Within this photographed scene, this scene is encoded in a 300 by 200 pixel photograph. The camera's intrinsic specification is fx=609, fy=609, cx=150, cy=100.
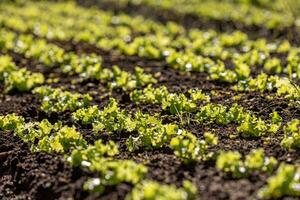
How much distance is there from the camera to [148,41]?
8883 millimetres

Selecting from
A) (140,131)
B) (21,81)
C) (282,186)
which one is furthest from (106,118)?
(282,186)

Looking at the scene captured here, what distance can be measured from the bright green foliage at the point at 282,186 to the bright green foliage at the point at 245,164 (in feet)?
0.95

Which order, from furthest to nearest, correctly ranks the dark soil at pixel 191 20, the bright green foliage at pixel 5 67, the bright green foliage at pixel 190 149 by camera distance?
the dark soil at pixel 191 20 → the bright green foliage at pixel 5 67 → the bright green foliage at pixel 190 149

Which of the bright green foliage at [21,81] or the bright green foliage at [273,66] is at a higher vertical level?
the bright green foliage at [273,66]

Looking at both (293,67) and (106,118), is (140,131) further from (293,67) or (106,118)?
(293,67)

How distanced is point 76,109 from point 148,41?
9.35 ft

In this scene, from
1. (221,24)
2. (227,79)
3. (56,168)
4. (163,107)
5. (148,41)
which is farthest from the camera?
(221,24)

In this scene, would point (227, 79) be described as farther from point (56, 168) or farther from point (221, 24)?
point (221, 24)

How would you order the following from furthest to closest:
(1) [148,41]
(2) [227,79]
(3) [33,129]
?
(1) [148,41] < (2) [227,79] < (3) [33,129]

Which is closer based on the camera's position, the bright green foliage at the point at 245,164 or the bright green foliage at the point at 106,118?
the bright green foliage at the point at 245,164

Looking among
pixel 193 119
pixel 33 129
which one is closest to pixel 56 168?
pixel 33 129

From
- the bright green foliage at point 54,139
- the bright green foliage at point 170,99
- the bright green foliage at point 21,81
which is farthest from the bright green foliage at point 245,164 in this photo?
the bright green foliage at point 21,81

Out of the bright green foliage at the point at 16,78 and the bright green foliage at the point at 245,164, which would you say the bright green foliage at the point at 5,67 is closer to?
the bright green foliage at the point at 16,78

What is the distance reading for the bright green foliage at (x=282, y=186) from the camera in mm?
3789
